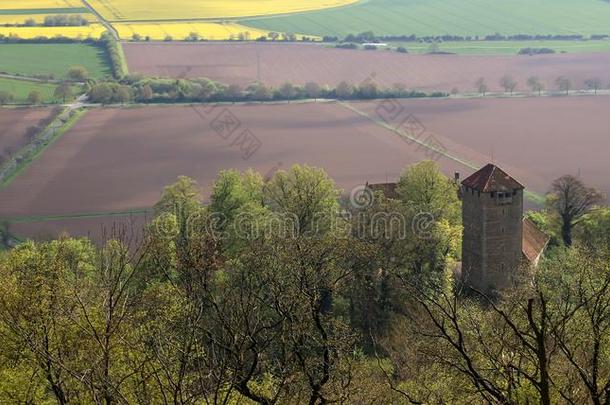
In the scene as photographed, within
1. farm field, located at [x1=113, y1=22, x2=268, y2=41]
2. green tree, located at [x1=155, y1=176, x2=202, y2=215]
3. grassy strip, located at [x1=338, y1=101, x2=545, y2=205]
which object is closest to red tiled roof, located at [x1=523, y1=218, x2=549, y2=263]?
grassy strip, located at [x1=338, y1=101, x2=545, y2=205]

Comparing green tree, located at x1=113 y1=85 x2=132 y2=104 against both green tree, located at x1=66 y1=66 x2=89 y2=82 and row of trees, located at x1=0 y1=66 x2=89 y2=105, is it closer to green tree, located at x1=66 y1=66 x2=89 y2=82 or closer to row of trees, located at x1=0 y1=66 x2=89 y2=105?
row of trees, located at x1=0 y1=66 x2=89 y2=105

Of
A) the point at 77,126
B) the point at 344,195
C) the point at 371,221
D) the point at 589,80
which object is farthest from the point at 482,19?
the point at 371,221

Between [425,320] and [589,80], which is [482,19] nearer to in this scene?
[589,80]

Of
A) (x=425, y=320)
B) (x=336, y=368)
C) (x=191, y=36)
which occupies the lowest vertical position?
(x=425, y=320)

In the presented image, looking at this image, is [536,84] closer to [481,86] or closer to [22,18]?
[481,86]

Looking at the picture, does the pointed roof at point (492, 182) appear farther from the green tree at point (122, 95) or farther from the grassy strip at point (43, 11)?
the grassy strip at point (43, 11)

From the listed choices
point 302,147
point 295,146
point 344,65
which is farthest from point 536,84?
point 295,146
